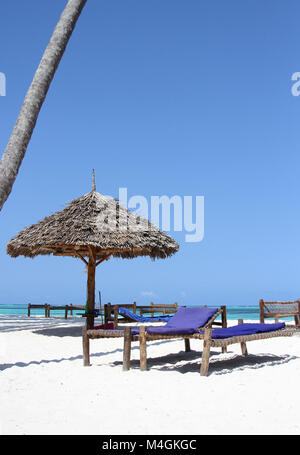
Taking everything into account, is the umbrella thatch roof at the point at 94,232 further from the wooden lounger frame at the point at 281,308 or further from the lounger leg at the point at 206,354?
the lounger leg at the point at 206,354

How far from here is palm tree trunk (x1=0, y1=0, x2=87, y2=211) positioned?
5.49 metres

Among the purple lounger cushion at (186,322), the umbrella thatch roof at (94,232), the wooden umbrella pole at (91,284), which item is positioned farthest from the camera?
the wooden umbrella pole at (91,284)

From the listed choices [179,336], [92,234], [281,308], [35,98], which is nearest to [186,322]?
[179,336]

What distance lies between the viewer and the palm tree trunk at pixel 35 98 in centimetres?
549

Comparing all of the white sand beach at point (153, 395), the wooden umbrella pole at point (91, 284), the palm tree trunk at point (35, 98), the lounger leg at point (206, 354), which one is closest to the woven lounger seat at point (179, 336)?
the lounger leg at point (206, 354)

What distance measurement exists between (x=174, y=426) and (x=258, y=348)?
5.16 m

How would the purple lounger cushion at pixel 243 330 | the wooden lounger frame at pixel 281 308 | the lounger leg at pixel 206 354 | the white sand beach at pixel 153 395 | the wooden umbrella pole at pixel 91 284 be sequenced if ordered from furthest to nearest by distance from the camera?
1. the wooden umbrella pole at pixel 91 284
2. the wooden lounger frame at pixel 281 308
3. the purple lounger cushion at pixel 243 330
4. the lounger leg at pixel 206 354
5. the white sand beach at pixel 153 395

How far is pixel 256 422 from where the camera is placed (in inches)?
126

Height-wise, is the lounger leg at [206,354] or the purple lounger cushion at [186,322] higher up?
the purple lounger cushion at [186,322]

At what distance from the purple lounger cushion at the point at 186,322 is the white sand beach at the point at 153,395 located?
→ 49 centimetres

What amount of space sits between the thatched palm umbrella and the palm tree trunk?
4.71 m

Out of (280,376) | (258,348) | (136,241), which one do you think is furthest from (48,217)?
(280,376)

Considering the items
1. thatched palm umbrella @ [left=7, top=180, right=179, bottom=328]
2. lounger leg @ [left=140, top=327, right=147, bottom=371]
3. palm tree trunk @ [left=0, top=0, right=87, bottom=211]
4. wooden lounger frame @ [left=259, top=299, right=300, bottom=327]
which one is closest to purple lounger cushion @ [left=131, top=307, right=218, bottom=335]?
lounger leg @ [left=140, top=327, right=147, bottom=371]

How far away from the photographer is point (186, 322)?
6.03 meters
